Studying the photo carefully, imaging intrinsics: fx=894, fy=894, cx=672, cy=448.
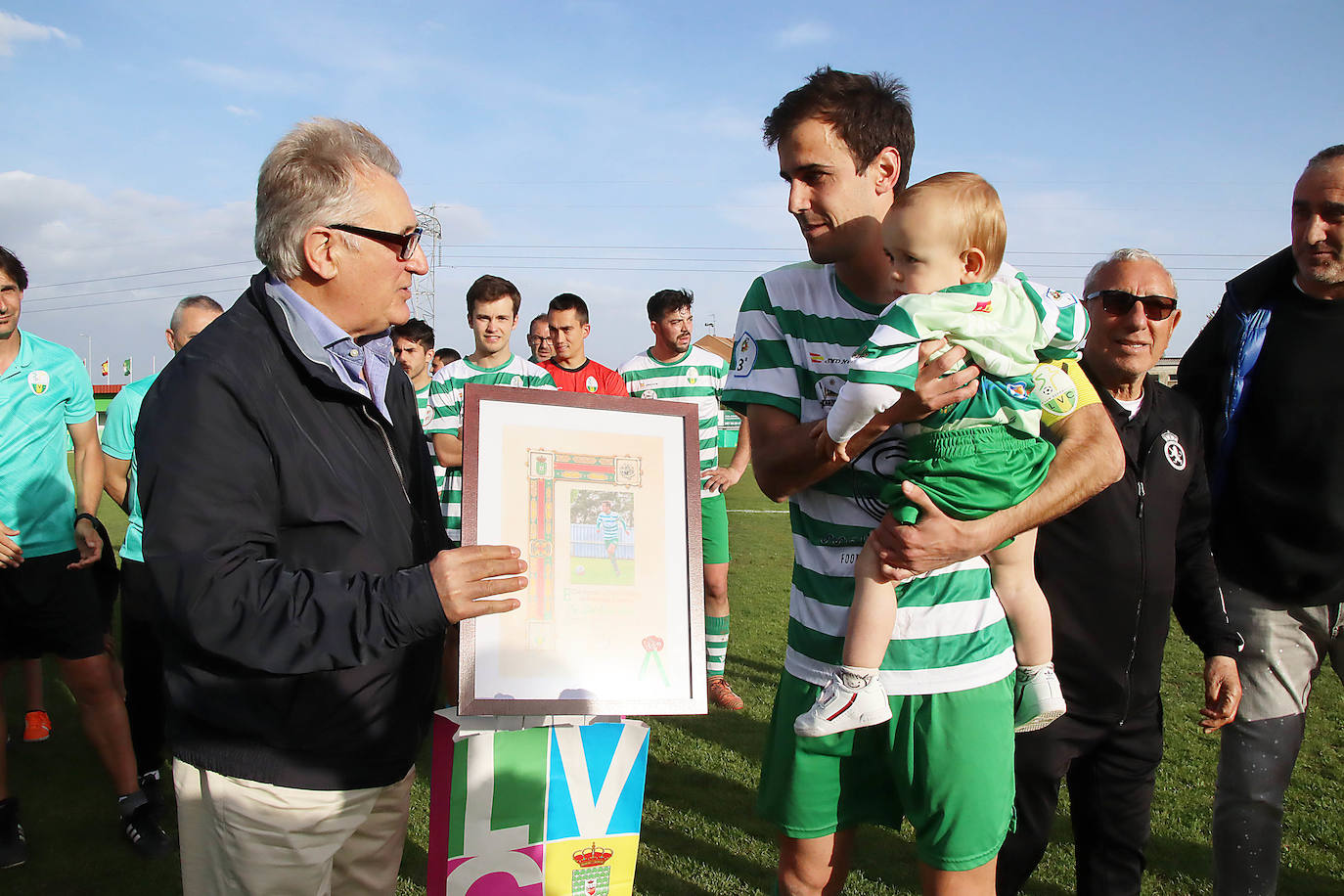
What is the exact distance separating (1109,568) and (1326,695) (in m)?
5.13

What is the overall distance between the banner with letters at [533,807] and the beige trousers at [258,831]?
0.36 meters

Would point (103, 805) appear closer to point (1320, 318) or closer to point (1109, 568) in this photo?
point (1109, 568)

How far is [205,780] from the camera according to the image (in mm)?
2127

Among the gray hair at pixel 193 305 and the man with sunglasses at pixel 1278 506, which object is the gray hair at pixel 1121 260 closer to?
the man with sunglasses at pixel 1278 506

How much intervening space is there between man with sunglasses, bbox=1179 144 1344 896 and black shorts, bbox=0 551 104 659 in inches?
196

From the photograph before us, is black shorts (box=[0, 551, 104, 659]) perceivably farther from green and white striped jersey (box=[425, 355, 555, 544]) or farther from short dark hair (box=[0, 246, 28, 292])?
green and white striped jersey (box=[425, 355, 555, 544])

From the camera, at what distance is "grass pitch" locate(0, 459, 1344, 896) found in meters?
3.88

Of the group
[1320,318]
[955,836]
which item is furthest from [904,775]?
[1320,318]

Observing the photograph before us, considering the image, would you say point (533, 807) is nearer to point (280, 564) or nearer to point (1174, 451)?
point (280, 564)

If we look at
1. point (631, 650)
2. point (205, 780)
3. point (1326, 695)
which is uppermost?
point (631, 650)

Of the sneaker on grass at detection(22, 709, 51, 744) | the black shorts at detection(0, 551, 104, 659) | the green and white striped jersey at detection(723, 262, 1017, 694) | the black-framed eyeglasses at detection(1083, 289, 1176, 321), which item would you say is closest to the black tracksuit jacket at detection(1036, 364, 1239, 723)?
the black-framed eyeglasses at detection(1083, 289, 1176, 321)

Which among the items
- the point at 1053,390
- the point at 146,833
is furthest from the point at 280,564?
the point at 146,833

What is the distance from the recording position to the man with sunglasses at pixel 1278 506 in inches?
128

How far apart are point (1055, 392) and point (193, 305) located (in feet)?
15.0
